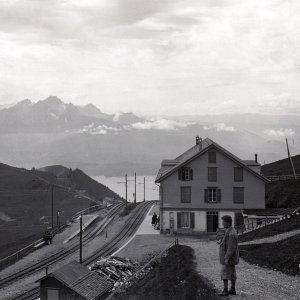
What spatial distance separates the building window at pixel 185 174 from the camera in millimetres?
58688

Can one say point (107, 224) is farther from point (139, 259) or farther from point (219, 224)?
point (139, 259)

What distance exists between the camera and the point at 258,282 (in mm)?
20859

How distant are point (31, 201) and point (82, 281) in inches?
4366

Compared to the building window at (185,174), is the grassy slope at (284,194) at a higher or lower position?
lower

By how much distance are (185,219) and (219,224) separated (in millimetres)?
3690

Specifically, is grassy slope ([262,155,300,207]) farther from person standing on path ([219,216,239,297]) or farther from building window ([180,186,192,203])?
person standing on path ([219,216,239,297])

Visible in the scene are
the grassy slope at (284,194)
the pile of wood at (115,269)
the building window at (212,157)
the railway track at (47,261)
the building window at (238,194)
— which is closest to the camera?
the pile of wood at (115,269)

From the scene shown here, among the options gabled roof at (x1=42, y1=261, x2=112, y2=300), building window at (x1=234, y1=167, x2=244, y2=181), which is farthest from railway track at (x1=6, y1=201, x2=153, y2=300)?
building window at (x1=234, y1=167, x2=244, y2=181)

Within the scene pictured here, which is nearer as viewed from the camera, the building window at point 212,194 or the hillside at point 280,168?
the building window at point 212,194

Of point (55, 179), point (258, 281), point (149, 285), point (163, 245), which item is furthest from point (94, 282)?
point (55, 179)

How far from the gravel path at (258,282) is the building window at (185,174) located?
30488 millimetres

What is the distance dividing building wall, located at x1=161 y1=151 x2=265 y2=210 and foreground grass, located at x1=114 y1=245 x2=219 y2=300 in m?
24.3

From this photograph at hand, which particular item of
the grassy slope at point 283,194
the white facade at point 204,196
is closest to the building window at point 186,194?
the white facade at point 204,196

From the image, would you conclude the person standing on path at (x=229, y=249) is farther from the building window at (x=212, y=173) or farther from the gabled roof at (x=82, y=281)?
the building window at (x=212, y=173)
